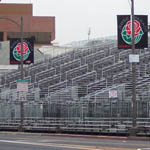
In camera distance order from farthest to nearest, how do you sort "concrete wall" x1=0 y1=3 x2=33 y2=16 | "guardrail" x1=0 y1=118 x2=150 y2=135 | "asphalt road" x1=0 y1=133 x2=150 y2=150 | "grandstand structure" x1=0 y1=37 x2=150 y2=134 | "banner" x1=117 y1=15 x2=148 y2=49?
"concrete wall" x1=0 y1=3 x2=33 y2=16
"grandstand structure" x1=0 y1=37 x2=150 y2=134
"guardrail" x1=0 y1=118 x2=150 y2=135
"banner" x1=117 y1=15 x2=148 y2=49
"asphalt road" x1=0 y1=133 x2=150 y2=150

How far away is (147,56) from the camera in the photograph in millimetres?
56281

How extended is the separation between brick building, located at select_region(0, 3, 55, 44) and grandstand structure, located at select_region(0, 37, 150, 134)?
1987cm

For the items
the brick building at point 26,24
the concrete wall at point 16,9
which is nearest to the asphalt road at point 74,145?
the brick building at point 26,24

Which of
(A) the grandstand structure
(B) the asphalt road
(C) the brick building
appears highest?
(C) the brick building

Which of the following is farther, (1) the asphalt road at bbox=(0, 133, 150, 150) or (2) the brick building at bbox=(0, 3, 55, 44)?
(2) the brick building at bbox=(0, 3, 55, 44)

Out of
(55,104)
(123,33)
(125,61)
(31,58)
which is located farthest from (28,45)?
(125,61)

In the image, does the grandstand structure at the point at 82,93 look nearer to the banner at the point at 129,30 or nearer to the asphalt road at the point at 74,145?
the banner at the point at 129,30

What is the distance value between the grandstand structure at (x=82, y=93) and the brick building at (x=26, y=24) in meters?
19.9

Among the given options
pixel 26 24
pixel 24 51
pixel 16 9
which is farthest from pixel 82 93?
pixel 16 9

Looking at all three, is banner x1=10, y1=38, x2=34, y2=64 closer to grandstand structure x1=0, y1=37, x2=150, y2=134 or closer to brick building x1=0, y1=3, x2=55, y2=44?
grandstand structure x1=0, y1=37, x2=150, y2=134

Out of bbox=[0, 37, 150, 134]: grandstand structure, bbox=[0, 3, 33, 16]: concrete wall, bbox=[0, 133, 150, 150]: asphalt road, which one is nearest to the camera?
bbox=[0, 133, 150, 150]: asphalt road

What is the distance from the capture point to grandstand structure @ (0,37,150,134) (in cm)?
3716

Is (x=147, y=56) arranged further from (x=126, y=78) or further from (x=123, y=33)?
(x=123, y=33)

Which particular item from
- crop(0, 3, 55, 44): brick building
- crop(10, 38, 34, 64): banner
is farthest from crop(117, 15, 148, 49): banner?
crop(0, 3, 55, 44): brick building
